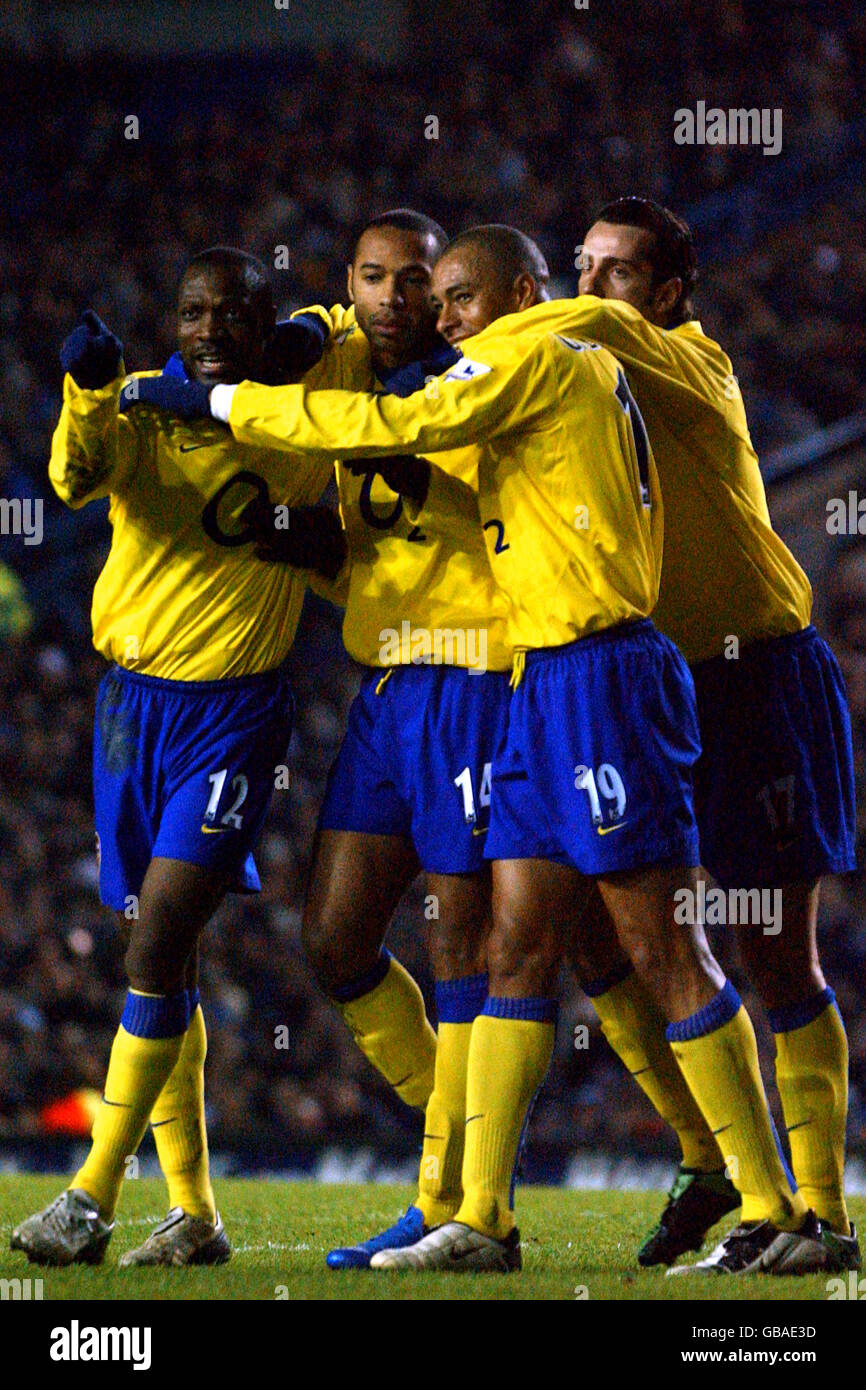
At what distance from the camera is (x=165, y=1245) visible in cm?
420

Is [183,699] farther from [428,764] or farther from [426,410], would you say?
[426,410]

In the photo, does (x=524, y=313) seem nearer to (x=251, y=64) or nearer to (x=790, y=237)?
(x=790, y=237)

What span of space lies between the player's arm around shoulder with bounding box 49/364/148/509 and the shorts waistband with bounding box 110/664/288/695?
44cm

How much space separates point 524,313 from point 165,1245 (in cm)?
229

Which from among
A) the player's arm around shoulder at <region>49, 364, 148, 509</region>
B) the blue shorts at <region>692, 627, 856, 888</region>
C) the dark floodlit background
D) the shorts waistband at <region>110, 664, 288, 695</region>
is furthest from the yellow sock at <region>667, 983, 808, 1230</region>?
the dark floodlit background

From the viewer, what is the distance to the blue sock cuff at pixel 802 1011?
432 cm

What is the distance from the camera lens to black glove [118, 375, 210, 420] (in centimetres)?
412

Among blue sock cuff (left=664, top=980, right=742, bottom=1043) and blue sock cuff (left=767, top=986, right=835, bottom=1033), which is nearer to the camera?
blue sock cuff (left=664, top=980, right=742, bottom=1043)

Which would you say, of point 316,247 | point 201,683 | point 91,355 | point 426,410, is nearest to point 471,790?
point 201,683

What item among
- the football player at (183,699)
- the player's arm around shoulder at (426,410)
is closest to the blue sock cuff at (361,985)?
the football player at (183,699)

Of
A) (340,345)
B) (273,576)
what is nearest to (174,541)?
(273,576)

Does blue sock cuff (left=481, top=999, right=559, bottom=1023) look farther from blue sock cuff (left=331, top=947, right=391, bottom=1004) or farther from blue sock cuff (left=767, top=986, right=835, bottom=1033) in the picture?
blue sock cuff (left=767, top=986, right=835, bottom=1033)

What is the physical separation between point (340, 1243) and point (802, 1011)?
1355mm

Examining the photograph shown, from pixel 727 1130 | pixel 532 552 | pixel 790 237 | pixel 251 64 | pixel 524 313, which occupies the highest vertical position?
pixel 251 64
